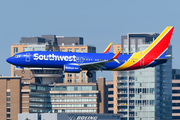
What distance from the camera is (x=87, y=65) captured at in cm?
12388

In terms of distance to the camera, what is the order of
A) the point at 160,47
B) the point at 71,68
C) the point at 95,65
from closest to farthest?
the point at 71,68
the point at 95,65
the point at 160,47

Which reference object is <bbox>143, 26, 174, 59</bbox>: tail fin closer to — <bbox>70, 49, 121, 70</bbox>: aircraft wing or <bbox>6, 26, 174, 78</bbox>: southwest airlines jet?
<bbox>6, 26, 174, 78</bbox>: southwest airlines jet

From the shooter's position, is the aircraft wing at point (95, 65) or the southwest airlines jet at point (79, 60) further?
the aircraft wing at point (95, 65)

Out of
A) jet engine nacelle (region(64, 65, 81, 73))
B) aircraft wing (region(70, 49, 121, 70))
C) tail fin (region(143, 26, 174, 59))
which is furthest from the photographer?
tail fin (region(143, 26, 174, 59))

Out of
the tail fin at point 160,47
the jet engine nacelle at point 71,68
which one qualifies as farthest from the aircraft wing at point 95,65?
the tail fin at point 160,47

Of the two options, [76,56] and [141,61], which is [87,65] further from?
[141,61]

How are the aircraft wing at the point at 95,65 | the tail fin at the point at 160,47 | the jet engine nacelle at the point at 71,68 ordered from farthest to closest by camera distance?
the tail fin at the point at 160,47 → the aircraft wing at the point at 95,65 → the jet engine nacelle at the point at 71,68

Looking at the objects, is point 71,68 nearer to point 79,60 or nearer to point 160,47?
point 79,60

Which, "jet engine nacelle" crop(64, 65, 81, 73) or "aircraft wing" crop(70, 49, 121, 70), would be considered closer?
"jet engine nacelle" crop(64, 65, 81, 73)

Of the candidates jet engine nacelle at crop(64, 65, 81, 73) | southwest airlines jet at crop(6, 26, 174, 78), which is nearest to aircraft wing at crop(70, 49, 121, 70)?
southwest airlines jet at crop(6, 26, 174, 78)

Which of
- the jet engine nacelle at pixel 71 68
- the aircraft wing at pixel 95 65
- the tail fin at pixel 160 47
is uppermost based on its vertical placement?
the tail fin at pixel 160 47

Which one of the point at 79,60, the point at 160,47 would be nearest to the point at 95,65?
the point at 79,60

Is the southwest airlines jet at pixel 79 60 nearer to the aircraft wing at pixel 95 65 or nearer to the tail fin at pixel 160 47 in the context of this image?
the aircraft wing at pixel 95 65

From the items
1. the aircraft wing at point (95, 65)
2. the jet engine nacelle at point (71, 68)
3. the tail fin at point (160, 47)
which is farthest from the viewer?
the tail fin at point (160, 47)
